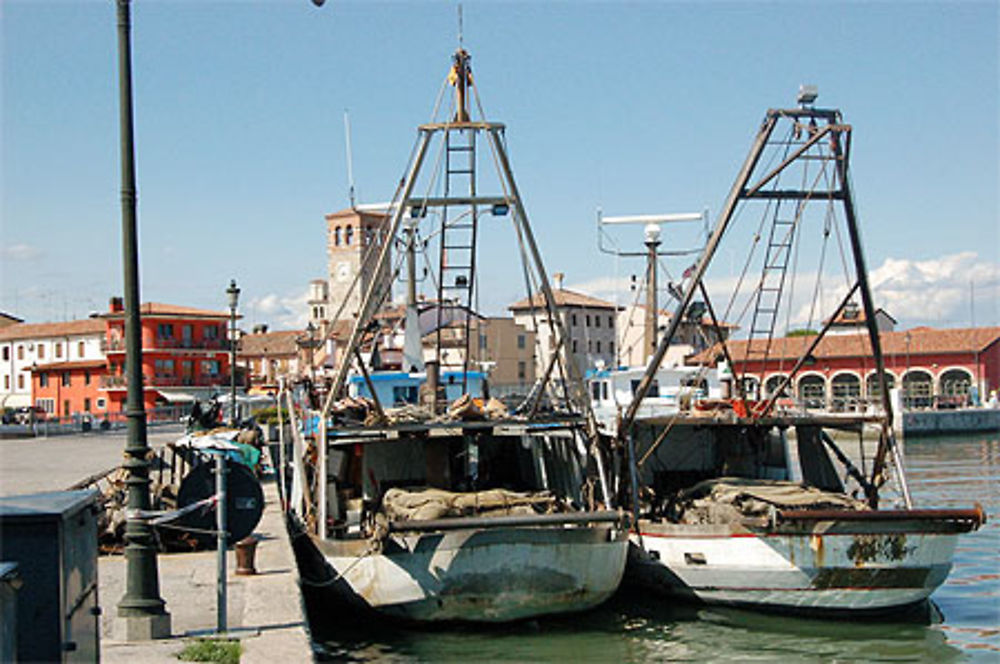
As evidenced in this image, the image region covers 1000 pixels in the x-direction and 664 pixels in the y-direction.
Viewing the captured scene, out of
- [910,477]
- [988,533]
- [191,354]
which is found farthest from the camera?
[191,354]

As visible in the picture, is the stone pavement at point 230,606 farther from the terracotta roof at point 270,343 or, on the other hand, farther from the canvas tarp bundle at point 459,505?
the terracotta roof at point 270,343

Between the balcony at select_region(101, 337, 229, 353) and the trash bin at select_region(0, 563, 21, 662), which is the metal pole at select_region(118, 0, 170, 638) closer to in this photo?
the trash bin at select_region(0, 563, 21, 662)

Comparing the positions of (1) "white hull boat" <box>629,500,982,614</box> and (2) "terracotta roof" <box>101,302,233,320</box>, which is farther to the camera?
(2) "terracotta roof" <box>101,302,233,320</box>

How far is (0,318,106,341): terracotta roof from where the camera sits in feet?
305

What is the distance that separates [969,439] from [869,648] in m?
53.8

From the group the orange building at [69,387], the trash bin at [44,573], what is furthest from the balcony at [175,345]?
the trash bin at [44,573]

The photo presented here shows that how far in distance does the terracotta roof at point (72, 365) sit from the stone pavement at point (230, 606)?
75.5 m

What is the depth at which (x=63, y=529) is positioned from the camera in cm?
620

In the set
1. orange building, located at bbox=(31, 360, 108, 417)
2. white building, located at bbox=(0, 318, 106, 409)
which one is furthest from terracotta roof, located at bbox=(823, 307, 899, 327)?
white building, located at bbox=(0, 318, 106, 409)

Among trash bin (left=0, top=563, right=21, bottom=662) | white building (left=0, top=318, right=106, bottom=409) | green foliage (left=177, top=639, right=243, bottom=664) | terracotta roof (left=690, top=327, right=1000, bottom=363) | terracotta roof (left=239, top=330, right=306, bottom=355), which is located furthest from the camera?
terracotta roof (left=239, top=330, right=306, bottom=355)

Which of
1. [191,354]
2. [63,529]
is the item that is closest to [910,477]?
[63,529]

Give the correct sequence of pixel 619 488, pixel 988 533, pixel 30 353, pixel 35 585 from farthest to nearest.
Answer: pixel 30 353 < pixel 988 533 < pixel 619 488 < pixel 35 585

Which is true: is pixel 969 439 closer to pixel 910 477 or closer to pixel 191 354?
pixel 910 477

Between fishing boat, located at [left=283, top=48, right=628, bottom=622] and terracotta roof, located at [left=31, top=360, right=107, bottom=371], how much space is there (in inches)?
2867
